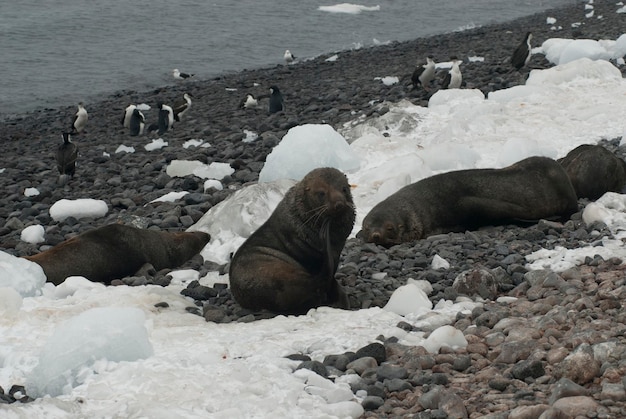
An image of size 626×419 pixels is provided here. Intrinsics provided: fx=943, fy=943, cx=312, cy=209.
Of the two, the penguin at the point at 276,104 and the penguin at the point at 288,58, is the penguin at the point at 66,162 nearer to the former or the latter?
the penguin at the point at 276,104

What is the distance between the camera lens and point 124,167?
12867 millimetres

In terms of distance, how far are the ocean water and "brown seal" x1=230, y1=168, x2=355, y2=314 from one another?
15618 mm

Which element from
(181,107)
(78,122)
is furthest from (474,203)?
(78,122)

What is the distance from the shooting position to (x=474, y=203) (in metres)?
8.41

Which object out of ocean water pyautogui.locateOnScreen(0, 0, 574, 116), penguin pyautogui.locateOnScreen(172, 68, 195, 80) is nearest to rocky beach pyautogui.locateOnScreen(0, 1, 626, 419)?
penguin pyautogui.locateOnScreen(172, 68, 195, 80)

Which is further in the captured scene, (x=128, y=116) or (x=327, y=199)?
(x=128, y=116)

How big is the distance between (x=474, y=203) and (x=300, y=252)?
2.25 m

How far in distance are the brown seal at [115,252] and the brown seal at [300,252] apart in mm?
1666

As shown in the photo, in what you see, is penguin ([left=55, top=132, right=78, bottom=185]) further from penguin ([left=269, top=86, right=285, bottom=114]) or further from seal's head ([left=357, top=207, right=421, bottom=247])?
seal's head ([left=357, top=207, right=421, bottom=247])

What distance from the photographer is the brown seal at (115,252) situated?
25.8ft

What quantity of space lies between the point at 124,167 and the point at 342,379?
336 inches

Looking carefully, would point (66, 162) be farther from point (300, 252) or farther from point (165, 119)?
point (300, 252)

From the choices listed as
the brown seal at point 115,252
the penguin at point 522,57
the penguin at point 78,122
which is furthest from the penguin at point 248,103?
the brown seal at point 115,252

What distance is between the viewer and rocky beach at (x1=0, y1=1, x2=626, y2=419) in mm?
4480
